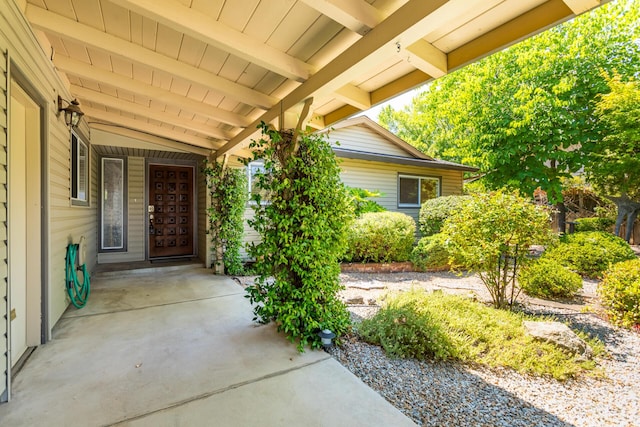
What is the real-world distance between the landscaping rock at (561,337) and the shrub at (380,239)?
3718mm

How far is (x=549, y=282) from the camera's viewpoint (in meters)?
4.71

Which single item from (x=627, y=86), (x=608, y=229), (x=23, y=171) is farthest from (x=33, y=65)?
(x=608, y=229)

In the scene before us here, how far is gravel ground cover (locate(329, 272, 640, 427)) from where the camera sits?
6.69ft

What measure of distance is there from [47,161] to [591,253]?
8713 mm

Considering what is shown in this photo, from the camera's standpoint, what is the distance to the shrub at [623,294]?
360 centimetres

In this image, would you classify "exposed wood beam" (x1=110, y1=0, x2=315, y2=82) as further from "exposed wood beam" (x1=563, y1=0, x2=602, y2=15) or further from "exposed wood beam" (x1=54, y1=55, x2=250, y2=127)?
"exposed wood beam" (x1=563, y1=0, x2=602, y2=15)

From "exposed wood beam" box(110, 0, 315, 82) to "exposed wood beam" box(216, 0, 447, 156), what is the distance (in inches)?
9.4

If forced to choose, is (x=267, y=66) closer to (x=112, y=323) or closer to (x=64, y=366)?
(x=64, y=366)

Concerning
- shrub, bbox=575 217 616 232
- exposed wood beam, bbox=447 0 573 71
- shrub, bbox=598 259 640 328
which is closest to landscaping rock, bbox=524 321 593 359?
shrub, bbox=598 259 640 328

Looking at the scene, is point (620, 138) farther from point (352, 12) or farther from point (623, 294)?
point (352, 12)

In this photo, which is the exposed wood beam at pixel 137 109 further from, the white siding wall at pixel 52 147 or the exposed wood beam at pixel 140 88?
the exposed wood beam at pixel 140 88

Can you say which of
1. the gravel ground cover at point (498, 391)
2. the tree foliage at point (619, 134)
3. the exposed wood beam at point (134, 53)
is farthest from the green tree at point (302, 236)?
the tree foliage at point (619, 134)

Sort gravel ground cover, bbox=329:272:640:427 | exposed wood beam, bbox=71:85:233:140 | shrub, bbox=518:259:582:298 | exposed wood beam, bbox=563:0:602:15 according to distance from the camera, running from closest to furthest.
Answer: exposed wood beam, bbox=563:0:602:15 < gravel ground cover, bbox=329:272:640:427 < exposed wood beam, bbox=71:85:233:140 < shrub, bbox=518:259:582:298

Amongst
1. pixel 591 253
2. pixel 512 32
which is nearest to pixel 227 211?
pixel 512 32
